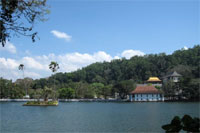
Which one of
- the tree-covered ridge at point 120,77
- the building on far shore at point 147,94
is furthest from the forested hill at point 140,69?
the building on far shore at point 147,94

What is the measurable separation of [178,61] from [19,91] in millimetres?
67168

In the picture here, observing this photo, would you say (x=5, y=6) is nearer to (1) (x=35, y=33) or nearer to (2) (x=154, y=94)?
(1) (x=35, y=33)

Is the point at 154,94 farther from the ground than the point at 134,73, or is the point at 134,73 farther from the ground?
the point at 134,73

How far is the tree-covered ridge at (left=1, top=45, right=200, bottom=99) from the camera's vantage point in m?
74.1

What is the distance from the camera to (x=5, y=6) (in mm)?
5875

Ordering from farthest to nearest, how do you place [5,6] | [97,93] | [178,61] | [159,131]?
[178,61] < [97,93] < [159,131] < [5,6]

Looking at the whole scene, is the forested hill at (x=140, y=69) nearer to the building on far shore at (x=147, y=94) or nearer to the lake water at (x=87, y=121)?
the building on far shore at (x=147, y=94)

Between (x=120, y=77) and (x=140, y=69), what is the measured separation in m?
10.1

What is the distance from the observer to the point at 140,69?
110 meters

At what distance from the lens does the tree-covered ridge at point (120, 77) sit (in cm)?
7406

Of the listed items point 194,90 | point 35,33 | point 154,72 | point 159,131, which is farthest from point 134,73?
point 35,33

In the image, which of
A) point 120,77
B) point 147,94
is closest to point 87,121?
point 147,94

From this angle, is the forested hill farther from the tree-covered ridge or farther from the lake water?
the lake water

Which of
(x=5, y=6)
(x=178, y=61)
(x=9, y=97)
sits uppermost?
(x=178, y=61)
